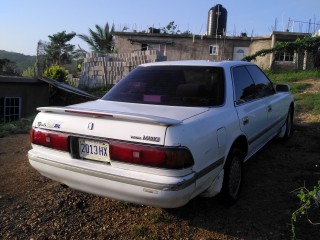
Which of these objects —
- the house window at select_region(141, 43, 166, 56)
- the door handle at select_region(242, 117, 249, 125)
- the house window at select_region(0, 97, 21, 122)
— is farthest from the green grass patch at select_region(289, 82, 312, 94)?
the house window at select_region(141, 43, 166, 56)

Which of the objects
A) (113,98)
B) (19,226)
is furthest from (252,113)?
(19,226)

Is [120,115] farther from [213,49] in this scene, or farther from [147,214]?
[213,49]

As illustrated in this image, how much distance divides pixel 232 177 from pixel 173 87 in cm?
114

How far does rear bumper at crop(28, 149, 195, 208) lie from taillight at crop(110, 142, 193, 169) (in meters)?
0.10

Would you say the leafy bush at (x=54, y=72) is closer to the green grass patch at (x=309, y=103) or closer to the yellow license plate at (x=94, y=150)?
the green grass patch at (x=309, y=103)

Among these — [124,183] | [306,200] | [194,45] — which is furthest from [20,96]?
[194,45]

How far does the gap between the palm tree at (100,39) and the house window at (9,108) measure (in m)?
20.2

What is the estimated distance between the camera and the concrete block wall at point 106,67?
18375mm

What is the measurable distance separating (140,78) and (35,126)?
1.34 metres

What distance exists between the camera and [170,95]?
3.85 m

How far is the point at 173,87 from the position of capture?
12.9 ft

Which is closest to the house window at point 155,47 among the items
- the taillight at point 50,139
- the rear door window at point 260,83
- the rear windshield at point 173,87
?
the rear door window at point 260,83

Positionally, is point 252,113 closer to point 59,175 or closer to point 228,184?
point 228,184

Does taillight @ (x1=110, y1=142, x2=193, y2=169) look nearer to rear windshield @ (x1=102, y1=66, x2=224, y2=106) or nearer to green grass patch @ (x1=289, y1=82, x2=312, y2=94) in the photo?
rear windshield @ (x1=102, y1=66, x2=224, y2=106)
